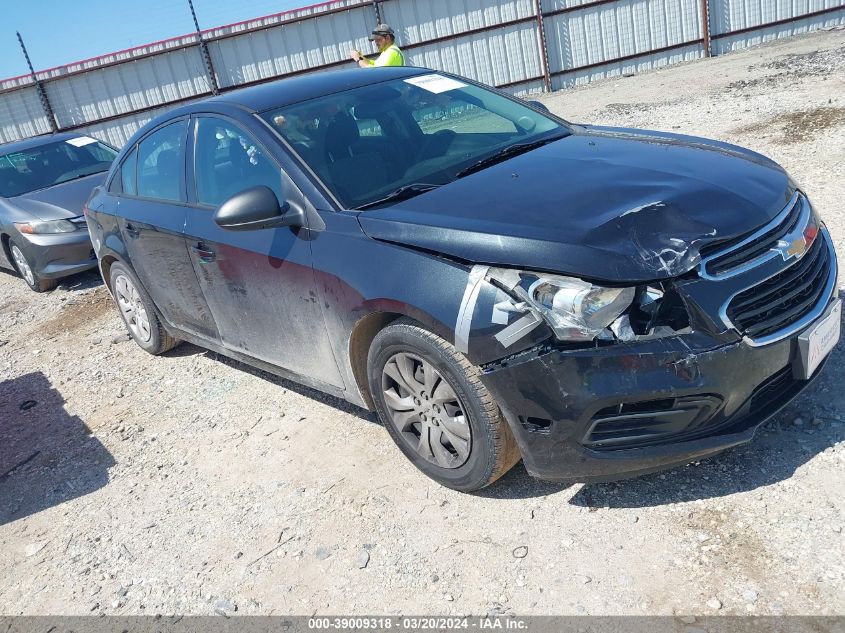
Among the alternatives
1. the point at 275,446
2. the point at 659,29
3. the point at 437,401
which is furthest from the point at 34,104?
the point at 437,401

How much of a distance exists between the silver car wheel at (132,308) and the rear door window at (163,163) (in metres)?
0.85

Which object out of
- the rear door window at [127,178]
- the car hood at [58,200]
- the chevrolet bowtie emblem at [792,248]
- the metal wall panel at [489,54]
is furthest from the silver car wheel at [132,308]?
the metal wall panel at [489,54]

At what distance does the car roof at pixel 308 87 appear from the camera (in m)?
3.80

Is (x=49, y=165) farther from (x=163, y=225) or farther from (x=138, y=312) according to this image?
(x=163, y=225)

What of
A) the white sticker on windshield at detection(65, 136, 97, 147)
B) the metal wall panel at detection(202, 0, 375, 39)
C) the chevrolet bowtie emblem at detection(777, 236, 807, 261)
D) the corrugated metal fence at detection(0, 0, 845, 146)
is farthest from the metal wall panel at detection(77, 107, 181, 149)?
the chevrolet bowtie emblem at detection(777, 236, 807, 261)

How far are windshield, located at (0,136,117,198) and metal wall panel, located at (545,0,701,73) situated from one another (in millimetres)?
10811

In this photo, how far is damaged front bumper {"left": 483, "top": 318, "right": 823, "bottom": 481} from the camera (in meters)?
2.43

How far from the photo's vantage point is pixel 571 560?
8.68 ft

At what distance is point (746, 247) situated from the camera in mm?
2594

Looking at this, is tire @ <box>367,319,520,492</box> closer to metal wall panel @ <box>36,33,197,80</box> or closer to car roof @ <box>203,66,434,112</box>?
car roof @ <box>203,66,434,112</box>

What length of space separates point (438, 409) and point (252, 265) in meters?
1.30

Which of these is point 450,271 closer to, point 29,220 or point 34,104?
point 29,220

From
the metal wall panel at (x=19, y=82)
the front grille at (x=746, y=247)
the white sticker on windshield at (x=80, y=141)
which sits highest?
the metal wall panel at (x=19, y=82)

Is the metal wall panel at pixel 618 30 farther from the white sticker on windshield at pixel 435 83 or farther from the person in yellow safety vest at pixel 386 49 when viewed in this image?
the white sticker on windshield at pixel 435 83
